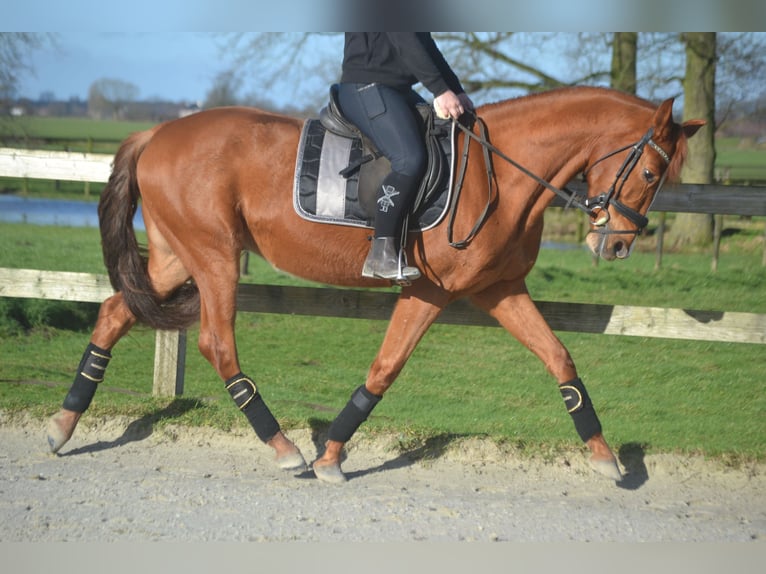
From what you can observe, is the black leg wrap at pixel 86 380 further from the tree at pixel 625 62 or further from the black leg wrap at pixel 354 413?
the tree at pixel 625 62

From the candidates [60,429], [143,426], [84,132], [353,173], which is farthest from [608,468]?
[84,132]

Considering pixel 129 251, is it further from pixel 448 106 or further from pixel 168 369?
pixel 448 106

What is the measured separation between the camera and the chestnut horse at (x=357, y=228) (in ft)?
15.0

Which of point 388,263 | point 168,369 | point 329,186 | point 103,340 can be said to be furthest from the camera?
point 168,369

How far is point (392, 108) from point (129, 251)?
6.33 ft

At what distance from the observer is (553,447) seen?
541cm

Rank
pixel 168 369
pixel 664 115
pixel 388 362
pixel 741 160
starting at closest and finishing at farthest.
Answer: pixel 664 115 → pixel 388 362 → pixel 168 369 → pixel 741 160

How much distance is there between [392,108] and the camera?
453 centimetres

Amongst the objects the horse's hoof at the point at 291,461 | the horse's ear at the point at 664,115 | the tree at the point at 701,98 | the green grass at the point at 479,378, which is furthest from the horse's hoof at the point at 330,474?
the tree at the point at 701,98

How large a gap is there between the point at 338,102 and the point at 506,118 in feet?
3.12

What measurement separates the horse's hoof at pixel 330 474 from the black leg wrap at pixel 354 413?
0.17 m

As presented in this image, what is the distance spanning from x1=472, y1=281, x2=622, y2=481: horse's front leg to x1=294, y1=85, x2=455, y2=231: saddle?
72 centimetres

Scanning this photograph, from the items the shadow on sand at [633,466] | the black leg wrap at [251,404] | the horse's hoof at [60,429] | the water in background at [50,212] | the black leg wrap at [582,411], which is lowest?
the water in background at [50,212]

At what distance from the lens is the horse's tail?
5.18 meters
